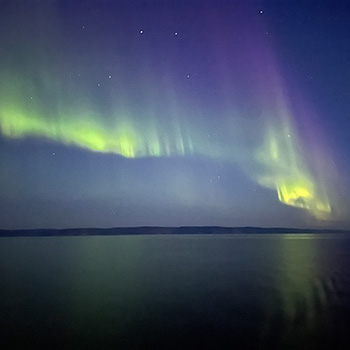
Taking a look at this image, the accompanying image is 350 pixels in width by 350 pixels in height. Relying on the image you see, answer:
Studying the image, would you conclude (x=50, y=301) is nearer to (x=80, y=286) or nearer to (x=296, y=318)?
(x=80, y=286)

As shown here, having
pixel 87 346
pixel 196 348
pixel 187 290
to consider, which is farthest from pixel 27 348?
pixel 187 290

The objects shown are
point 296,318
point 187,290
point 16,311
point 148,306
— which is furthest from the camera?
point 187,290

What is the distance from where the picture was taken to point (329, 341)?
9.09 m

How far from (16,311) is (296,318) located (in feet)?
32.1

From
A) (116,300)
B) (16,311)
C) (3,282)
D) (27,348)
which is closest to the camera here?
(27,348)

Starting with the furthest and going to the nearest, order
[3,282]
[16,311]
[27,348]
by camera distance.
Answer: [3,282], [16,311], [27,348]

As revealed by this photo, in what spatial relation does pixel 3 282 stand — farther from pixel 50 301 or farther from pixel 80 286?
pixel 50 301

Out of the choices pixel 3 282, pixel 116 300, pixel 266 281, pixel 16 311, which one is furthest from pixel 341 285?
pixel 3 282

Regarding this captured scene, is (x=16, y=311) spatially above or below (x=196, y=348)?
above

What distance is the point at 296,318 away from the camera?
1138 cm

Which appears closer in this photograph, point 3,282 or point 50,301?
point 50,301

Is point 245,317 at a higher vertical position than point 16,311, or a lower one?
lower

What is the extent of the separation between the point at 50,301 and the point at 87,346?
6.46 meters

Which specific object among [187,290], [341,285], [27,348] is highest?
[27,348]
